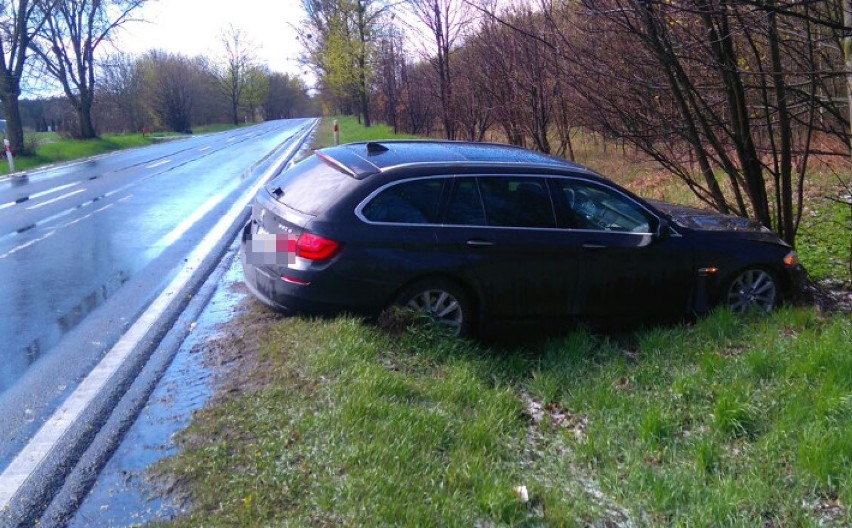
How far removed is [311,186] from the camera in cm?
607

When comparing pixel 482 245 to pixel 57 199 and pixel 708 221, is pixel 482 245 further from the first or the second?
pixel 57 199

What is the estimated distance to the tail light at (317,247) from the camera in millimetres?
5480

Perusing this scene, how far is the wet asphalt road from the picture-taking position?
5.51 m

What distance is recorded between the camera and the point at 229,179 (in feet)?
65.1

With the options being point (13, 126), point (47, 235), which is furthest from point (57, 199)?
point (13, 126)

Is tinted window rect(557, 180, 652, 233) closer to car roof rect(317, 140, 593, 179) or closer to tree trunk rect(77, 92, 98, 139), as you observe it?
car roof rect(317, 140, 593, 179)

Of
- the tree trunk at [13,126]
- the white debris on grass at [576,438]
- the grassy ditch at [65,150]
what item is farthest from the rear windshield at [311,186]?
the tree trunk at [13,126]

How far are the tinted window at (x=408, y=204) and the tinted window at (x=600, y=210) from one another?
1151 millimetres

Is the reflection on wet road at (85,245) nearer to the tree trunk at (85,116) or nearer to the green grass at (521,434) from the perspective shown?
the green grass at (521,434)

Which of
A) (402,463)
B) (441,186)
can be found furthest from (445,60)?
(402,463)

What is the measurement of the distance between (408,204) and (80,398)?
107 inches

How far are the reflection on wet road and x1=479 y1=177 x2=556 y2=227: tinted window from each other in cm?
340

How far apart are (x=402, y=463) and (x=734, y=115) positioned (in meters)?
5.55

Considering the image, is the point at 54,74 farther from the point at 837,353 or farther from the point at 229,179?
the point at 837,353
